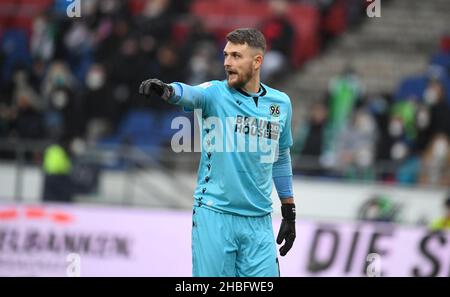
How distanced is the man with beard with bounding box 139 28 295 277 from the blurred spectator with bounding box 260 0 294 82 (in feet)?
36.2

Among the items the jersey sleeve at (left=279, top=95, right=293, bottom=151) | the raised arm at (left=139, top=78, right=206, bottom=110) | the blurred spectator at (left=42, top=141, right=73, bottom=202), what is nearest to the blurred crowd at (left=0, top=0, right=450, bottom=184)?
the blurred spectator at (left=42, top=141, right=73, bottom=202)

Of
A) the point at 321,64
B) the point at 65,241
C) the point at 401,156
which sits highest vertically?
the point at 321,64

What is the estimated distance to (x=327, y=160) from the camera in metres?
17.3

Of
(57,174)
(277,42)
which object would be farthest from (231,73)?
(277,42)

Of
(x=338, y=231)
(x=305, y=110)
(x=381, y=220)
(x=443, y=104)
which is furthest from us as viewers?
(x=305, y=110)

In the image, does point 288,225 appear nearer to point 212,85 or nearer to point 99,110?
point 212,85

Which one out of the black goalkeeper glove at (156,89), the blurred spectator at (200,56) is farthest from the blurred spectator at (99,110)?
the black goalkeeper glove at (156,89)

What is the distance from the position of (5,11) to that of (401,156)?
9.18 m

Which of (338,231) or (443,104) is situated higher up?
(443,104)

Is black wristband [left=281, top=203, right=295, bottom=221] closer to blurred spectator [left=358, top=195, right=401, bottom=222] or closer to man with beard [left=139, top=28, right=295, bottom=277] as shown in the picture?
man with beard [left=139, top=28, right=295, bottom=277]

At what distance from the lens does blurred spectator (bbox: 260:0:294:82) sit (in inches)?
757

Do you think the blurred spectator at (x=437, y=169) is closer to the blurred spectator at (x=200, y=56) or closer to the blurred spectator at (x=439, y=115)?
the blurred spectator at (x=439, y=115)
